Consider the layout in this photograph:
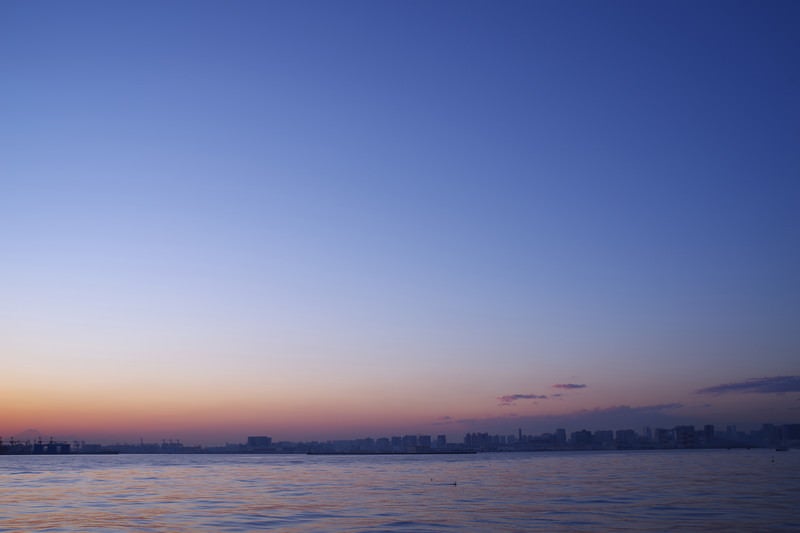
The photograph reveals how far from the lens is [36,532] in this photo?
34.6m

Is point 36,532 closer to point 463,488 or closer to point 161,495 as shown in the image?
point 161,495

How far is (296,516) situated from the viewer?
42.2 m

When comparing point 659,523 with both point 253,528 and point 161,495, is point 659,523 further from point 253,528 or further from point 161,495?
point 161,495

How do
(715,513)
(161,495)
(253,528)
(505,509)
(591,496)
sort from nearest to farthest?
1. (253,528)
2. (715,513)
3. (505,509)
4. (591,496)
5. (161,495)

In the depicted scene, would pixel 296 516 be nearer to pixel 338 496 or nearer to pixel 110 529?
pixel 110 529

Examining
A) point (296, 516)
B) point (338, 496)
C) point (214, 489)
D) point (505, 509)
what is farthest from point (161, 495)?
point (505, 509)

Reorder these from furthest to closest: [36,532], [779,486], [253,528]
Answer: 1. [779,486]
2. [253,528]
3. [36,532]

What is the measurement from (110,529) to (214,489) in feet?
106

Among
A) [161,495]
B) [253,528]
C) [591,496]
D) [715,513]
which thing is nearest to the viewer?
[253,528]

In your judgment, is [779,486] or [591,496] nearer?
[591,496]

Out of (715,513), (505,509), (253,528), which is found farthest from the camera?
(505,509)

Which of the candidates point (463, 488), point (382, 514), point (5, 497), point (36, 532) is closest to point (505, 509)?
point (382, 514)

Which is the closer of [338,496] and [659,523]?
[659,523]

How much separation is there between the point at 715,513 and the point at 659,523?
6.57 meters
